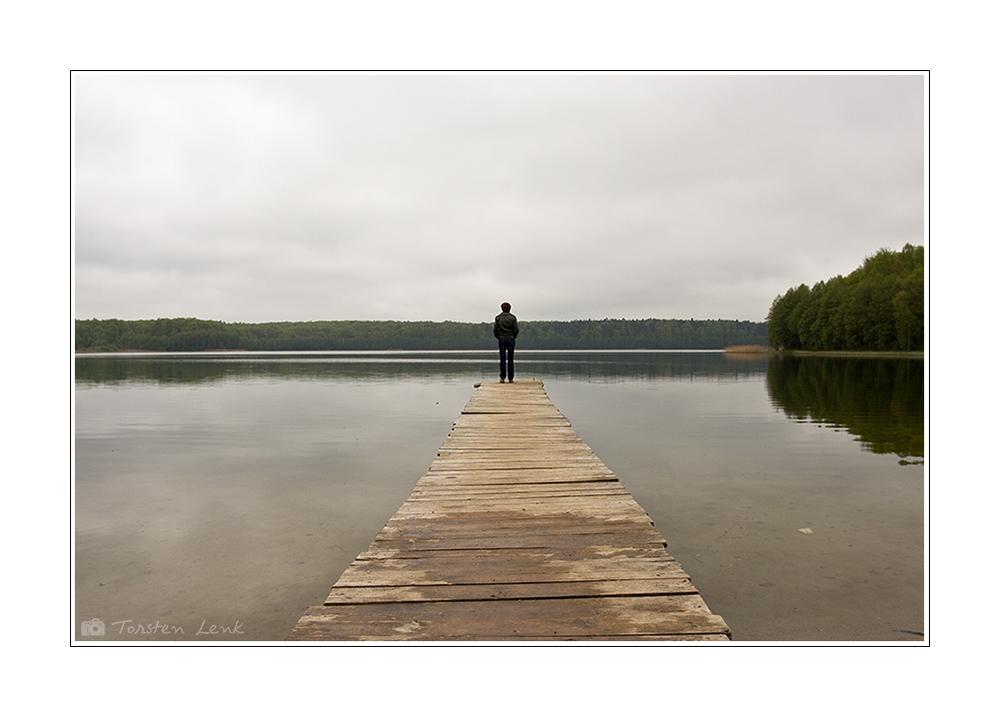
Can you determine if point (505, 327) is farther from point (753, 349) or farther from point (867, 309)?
point (753, 349)

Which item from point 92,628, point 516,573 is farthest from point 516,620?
point 92,628

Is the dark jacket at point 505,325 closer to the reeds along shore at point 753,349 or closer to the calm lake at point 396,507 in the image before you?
the calm lake at point 396,507

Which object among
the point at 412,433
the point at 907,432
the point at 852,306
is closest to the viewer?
the point at 907,432

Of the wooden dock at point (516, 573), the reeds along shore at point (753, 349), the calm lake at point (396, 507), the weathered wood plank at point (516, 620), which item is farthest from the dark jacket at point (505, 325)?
the reeds along shore at point (753, 349)

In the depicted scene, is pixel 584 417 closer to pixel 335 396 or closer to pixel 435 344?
pixel 335 396

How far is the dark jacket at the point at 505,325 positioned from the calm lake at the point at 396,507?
307 cm

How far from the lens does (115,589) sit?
17.3 feet

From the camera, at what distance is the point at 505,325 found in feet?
51.1

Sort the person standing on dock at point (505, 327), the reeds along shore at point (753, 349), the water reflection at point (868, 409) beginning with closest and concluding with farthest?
the water reflection at point (868, 409) → the person standing on dock at point (505, 327) → the reeds along shore at point (753, 349)

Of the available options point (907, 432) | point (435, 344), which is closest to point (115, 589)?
point (907, 432)

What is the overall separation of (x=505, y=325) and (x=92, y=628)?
11902 mm

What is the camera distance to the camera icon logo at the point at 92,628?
4531mm

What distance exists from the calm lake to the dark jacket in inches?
121
